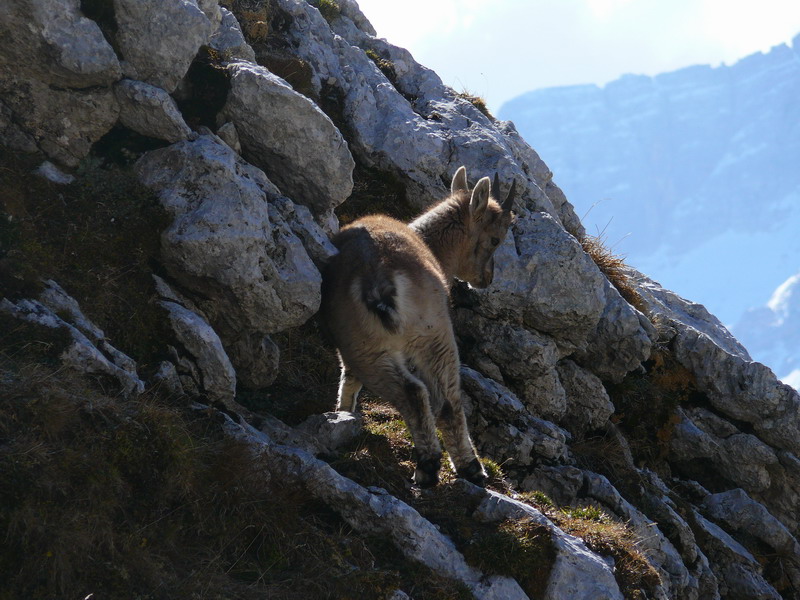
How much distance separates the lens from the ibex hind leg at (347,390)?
1055 centimetres

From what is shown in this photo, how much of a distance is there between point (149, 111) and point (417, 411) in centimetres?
471

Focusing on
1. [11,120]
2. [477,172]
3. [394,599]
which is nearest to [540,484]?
[394,599]

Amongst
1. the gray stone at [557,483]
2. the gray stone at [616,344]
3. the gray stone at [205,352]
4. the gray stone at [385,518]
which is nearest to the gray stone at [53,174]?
the gray stone at [205,352]

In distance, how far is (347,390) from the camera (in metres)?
10.6

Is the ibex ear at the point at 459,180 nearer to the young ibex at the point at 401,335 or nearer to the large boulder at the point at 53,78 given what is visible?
the young ibex at the point at 401,335

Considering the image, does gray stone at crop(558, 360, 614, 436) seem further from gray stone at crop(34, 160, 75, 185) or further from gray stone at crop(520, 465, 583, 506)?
gray stone at crop(34, 160, 75, 185)

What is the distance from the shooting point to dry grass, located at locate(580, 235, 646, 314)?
15547 millimetres

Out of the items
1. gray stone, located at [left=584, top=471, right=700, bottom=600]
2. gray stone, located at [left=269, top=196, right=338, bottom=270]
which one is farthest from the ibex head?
gray stone, located at [left=584, top=471, right=700, bottom=600]

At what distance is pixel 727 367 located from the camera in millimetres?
15000

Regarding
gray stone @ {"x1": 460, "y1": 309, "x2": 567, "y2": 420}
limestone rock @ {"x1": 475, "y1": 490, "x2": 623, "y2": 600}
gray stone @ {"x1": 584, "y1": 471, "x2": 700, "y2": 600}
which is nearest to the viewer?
limestone rock @ {"x1": 475, "y1": 490, "x2": 623, "y2": 600}

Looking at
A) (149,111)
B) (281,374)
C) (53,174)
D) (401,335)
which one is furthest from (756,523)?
(53,174)

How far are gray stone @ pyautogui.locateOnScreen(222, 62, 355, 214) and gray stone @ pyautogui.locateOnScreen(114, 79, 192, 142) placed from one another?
1045 mm

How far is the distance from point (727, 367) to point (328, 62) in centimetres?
955

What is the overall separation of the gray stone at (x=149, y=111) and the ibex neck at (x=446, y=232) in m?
4.18
